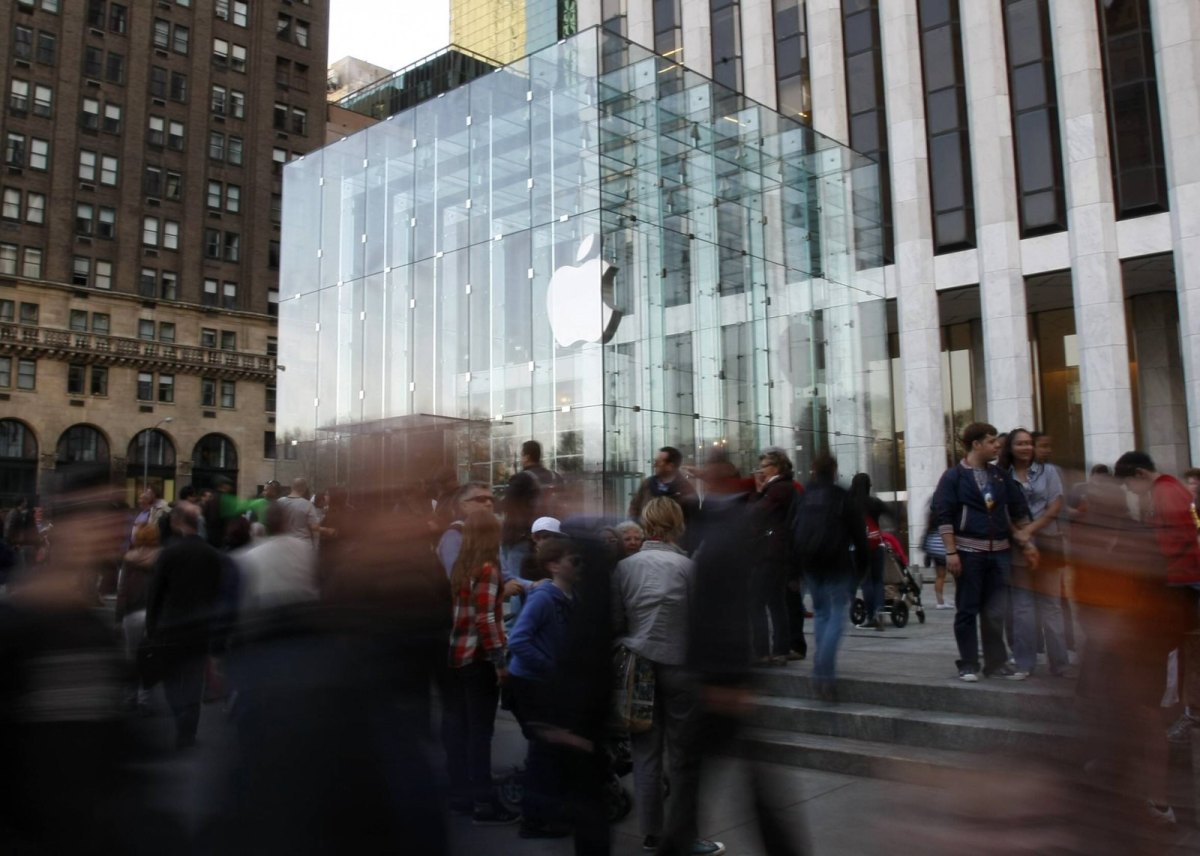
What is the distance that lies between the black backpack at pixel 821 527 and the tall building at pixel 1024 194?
64.9 feet

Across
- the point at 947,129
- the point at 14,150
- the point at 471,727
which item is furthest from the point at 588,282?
the point at 14,150

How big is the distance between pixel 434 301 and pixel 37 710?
745 inches

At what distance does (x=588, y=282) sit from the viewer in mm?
18281

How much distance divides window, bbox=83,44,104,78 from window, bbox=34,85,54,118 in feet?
8.82

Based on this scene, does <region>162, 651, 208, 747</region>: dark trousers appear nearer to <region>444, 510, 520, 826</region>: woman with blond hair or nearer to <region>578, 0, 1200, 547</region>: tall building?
<region>444, 510, 520, 826</region>: woman with blond hair

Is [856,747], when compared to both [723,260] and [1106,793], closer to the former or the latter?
[1106,793]

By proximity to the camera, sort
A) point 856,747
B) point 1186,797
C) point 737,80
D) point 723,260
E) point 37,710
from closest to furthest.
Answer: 1. point 1186,797
2. point 37,710
3. point 856,747
4. point 723,260
5. point 737,80

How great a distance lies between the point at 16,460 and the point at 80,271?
12375 mm

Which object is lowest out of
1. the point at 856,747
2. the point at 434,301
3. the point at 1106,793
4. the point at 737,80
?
the point at 856,747

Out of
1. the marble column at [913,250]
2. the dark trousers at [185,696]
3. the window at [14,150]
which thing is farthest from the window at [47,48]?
the dark trousers at [185,696]

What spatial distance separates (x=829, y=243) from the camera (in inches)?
909

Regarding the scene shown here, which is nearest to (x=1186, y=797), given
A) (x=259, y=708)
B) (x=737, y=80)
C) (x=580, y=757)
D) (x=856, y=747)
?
(x=580, y=757)

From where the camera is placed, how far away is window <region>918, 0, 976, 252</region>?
28.2 metres

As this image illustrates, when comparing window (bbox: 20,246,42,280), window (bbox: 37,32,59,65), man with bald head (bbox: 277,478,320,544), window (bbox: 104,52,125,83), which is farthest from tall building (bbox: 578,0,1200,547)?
window (bbox: 37,32,59,65)
